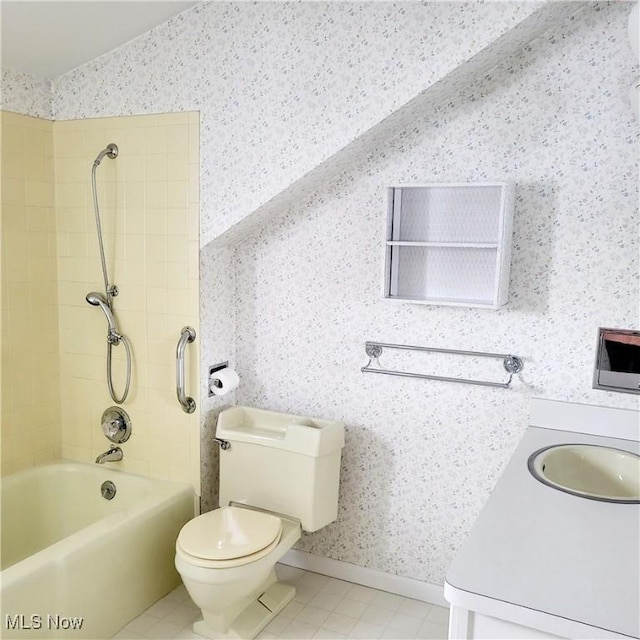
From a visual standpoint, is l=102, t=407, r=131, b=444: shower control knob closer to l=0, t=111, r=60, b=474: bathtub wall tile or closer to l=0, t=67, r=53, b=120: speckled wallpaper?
l=0, t=111, r=60, b=474: bathtub wall tile

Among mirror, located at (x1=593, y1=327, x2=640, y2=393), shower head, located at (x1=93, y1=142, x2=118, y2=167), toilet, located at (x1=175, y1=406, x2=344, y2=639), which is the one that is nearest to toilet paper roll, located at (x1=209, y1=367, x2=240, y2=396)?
toilet, located at (x1=175, y1=406, x2=344, y2=639)

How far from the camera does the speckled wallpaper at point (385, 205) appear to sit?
2.30 meters

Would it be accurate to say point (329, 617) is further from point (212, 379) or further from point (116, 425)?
point (116, 425)

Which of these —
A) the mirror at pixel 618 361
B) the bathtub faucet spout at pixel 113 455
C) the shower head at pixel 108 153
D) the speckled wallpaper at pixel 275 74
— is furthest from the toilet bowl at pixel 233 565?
the shower head at pixel 108 153

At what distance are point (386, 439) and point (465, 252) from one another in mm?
871

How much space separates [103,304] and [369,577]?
1.72 m

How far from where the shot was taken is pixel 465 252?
99.2 inches

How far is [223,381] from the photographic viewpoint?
2.87 metres

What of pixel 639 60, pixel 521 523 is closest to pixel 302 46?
pixel 639 60

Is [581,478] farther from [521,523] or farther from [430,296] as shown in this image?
[430,296]

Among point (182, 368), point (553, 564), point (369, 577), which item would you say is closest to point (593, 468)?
point (553, 564)

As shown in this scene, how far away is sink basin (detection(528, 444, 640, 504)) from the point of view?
213 cm

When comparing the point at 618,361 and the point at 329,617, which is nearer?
the point at 618,361

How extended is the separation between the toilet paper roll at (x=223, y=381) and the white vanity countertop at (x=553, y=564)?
140 cm
